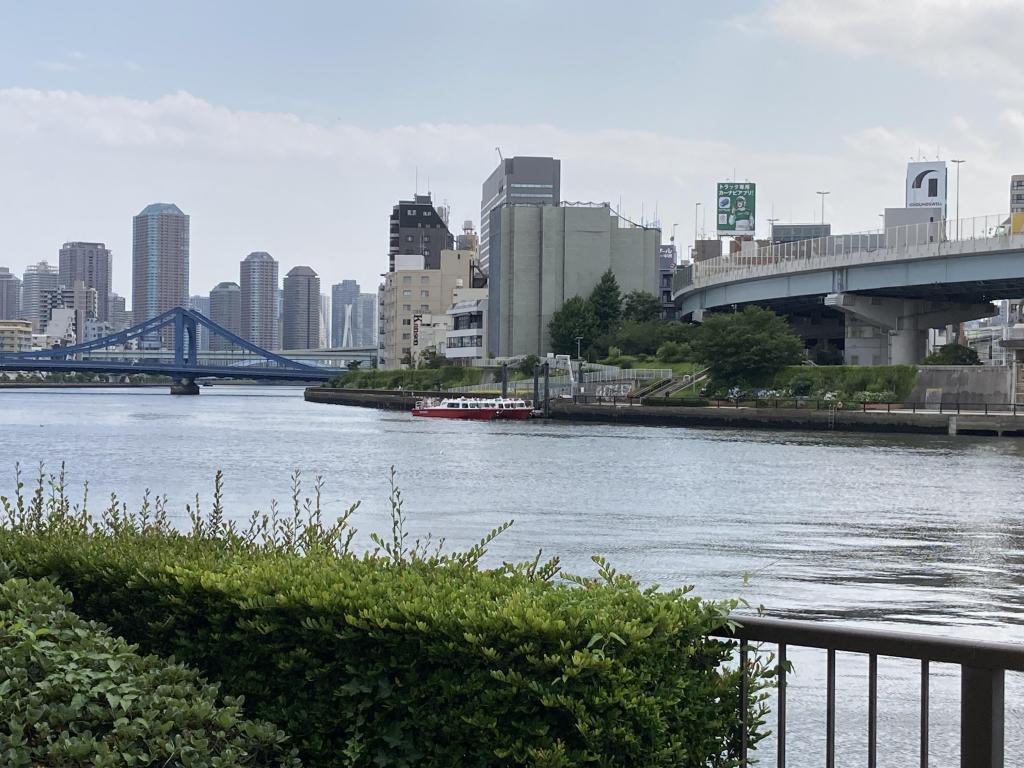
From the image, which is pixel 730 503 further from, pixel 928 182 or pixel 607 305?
pixel 928 182

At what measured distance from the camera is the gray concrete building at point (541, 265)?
124m

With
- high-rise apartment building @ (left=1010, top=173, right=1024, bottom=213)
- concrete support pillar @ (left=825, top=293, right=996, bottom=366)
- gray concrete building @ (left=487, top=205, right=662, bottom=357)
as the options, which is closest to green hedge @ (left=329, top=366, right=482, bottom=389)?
gray concrete building @ (left=487, top=205, right=662, bottom=357)

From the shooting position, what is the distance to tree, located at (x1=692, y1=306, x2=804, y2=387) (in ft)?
257

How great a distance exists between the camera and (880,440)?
197 feet

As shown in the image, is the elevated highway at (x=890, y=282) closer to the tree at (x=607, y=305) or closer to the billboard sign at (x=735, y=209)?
the tree at (x=607, y=305)

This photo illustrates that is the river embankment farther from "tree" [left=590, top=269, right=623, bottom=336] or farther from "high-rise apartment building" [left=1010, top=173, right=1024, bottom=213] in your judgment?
"high-rise apartment building" [left=1010, top=173, right=1024, bottom=213]

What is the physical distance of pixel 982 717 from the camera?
14.2 ft

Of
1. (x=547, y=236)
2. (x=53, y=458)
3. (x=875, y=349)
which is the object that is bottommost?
(x=53, y=458)

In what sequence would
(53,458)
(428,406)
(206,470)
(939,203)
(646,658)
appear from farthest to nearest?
(939,203)
(428,406)
(53,458)
(206,470)
(646,658)

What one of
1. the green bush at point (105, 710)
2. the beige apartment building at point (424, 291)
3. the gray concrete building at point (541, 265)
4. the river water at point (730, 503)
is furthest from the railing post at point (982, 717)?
the beige apartment building at point (424, 291)

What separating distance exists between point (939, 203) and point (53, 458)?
394ft

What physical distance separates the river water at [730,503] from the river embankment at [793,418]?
262 cm

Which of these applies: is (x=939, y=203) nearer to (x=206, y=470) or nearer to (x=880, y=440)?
(x=880, y=440)

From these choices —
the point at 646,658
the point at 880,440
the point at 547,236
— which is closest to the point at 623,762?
the point at 646,658
